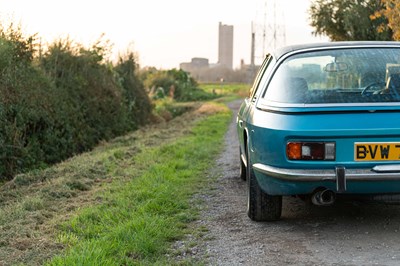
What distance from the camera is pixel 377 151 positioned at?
4793 mm

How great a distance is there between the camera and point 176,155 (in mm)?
11508

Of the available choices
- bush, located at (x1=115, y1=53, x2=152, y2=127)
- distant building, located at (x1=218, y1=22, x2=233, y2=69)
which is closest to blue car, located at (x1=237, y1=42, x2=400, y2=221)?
bush, located at (x1=115, y1=53, x2=152, y2=127)

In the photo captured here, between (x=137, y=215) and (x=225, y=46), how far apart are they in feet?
300

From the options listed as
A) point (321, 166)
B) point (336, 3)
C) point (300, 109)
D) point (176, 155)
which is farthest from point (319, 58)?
point (336, 3)

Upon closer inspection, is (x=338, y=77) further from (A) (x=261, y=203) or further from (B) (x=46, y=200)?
(B) (x=46, y=200)

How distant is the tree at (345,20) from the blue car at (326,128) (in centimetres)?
1937

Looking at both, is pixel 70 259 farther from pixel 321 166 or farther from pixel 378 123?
pixel 378 123

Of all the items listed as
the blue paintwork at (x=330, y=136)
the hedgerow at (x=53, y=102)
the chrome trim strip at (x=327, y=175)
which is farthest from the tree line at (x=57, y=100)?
the chrome trim strip at (x=327, y=175)

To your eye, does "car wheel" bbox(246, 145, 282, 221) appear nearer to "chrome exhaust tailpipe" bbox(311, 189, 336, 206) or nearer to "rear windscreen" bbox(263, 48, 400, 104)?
"chrome exhaust tailpipe" bbox(311, 189, 336, 206)

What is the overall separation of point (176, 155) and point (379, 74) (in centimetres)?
644

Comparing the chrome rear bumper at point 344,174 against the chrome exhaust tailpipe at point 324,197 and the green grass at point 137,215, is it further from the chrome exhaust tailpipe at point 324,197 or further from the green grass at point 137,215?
the green grass at point 137,215

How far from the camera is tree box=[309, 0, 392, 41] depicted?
26.2 m

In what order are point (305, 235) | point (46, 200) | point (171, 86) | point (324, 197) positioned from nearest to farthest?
point (324, 197) < point (305, 235) < point (46, 200) < point (171, 86)

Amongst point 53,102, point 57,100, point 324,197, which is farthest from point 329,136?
point 57,100
